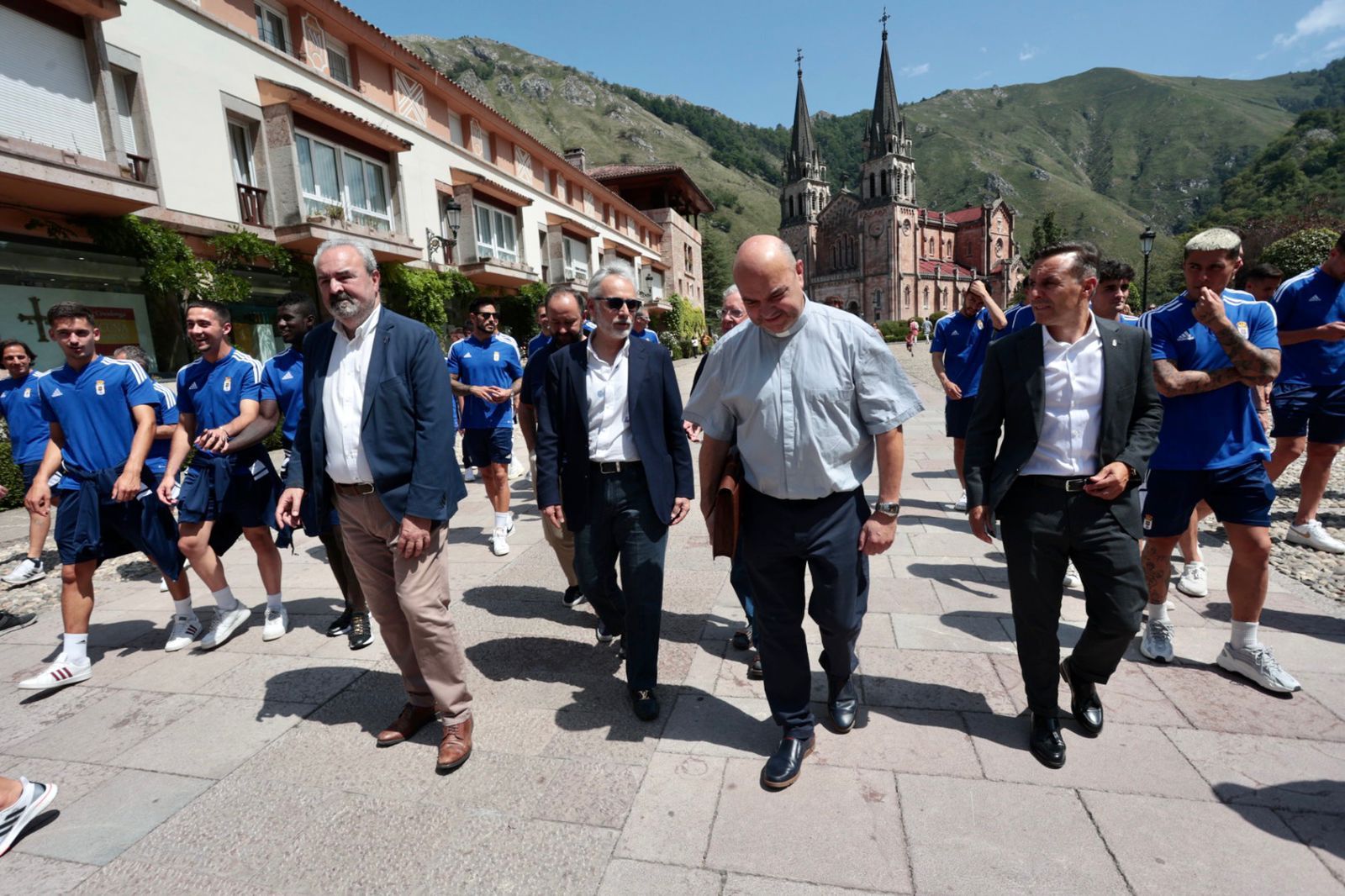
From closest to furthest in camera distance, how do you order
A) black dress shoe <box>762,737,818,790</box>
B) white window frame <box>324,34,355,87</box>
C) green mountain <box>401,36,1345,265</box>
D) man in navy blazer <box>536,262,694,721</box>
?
black dress shoe <box>762,737,818,790</box> < man in navy blazer <box>536,262,694,721</box> < white window frame <box>324,34,355,87</box> < green mountain <box>401,36,1345,265</box>

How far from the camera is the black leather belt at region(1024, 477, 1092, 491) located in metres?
2.57

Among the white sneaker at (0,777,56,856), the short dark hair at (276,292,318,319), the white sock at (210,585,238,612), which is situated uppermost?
the short dark hair at (276,292,318,319)

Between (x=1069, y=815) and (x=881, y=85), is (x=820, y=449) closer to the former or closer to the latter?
(x=1069, y=815)

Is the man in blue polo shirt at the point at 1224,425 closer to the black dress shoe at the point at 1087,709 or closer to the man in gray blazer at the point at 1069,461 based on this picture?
the man in gray blazer at the point at 1069,461

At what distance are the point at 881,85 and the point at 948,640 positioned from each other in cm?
8685

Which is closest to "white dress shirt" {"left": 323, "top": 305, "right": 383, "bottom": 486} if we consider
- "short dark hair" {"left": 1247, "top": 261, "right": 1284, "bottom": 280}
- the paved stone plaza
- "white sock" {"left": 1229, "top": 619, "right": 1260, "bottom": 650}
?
the paved stone plaza

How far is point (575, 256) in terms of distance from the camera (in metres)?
30.7

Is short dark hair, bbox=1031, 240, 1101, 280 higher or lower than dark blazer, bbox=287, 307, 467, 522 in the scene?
higher

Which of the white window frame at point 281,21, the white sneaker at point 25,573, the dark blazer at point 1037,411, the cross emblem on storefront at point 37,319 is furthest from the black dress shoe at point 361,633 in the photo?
the white window frame at point 281,21

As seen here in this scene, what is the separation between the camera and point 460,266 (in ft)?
72.9

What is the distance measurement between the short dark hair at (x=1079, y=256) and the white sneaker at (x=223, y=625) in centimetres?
497

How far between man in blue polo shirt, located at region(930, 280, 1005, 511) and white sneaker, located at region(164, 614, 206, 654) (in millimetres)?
5931

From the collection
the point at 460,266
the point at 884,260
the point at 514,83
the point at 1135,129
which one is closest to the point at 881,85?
the point at 884,260

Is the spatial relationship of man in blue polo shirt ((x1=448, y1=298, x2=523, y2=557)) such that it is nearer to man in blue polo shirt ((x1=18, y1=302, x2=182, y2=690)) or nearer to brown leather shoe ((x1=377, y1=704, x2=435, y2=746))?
man in blue polo shirt ((x1=18, y1=302, x2=182, y2=690))
